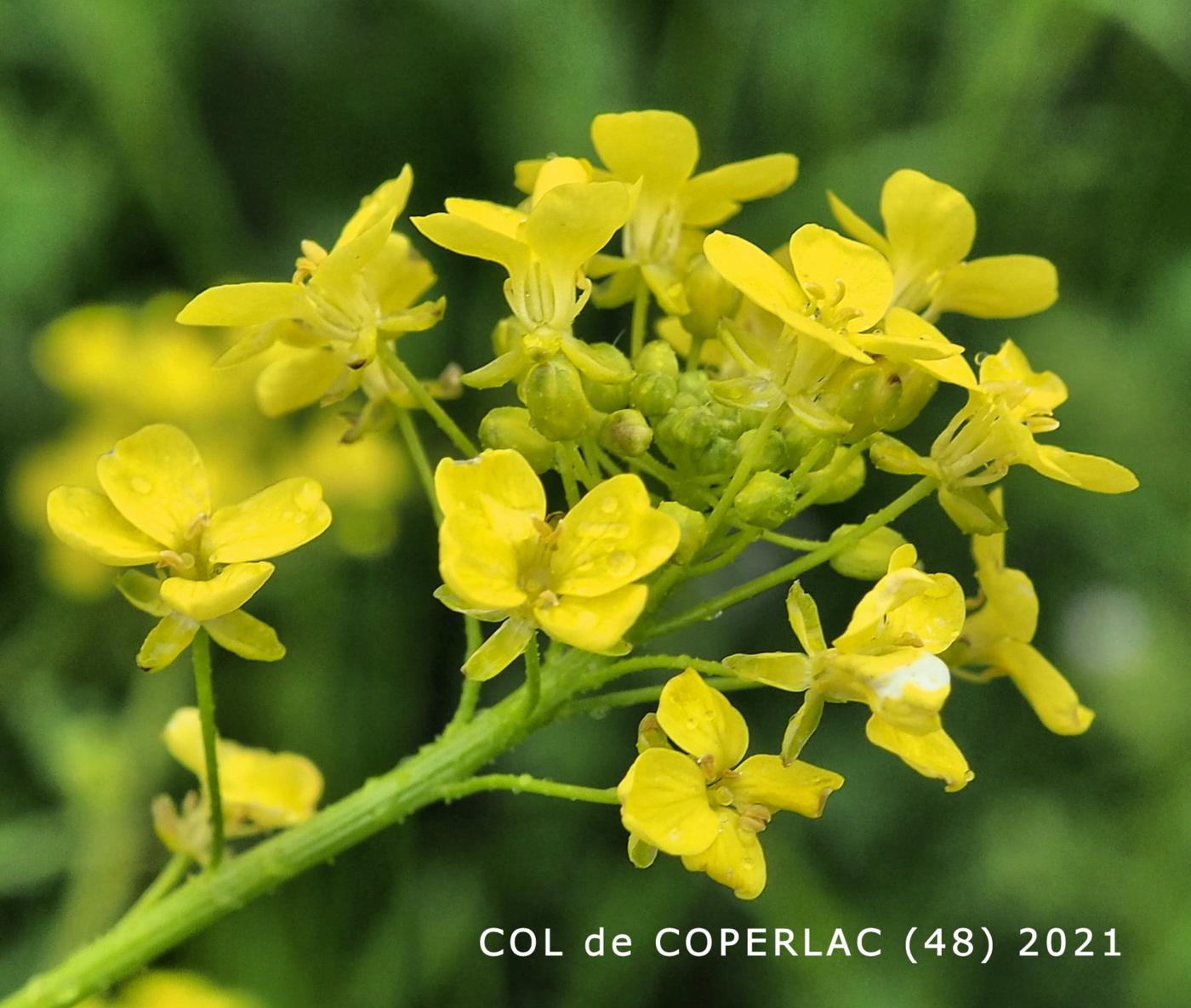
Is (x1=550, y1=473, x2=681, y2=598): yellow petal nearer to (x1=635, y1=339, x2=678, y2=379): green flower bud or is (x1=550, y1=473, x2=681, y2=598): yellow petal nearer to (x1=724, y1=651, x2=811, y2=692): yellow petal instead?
(x1=724, y1=651, x2=811, y2=692): yellow petal

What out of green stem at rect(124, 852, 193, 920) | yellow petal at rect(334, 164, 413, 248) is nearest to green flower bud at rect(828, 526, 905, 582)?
yellow petal at rect(334, 164, 413, 248)

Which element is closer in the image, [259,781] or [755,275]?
[755,275]

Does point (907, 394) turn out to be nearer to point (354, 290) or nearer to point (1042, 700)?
point (1042, 700)

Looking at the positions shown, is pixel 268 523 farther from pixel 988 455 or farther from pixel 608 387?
pixel 988 455

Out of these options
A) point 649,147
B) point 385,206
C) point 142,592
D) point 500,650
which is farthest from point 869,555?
point 142,592

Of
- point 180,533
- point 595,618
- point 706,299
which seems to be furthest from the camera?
point 706,299

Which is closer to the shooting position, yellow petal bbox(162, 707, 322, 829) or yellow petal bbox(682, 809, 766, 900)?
yellow petal bbox(682, 809, 766, 900)
